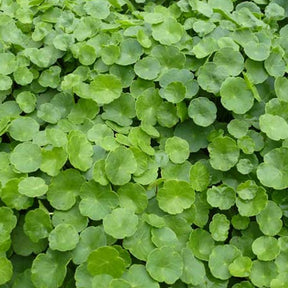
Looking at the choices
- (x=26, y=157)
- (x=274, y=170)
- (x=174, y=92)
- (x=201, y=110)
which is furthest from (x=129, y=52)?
(x=274, y=170)

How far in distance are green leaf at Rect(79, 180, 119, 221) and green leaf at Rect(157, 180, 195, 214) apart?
0.15 m

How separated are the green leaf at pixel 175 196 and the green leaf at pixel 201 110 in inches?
10.4

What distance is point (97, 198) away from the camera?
4.91 ft

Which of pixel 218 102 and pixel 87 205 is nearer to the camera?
pixel 87 205

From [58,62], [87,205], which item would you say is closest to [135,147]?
[87,205]

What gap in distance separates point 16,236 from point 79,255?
0.22 m

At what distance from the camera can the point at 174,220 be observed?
5.07 ft

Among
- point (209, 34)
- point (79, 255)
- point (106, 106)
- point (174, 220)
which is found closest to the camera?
point (79, 255)

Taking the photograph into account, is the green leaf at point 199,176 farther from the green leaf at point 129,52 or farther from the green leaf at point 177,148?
the green leaf at point 129,52

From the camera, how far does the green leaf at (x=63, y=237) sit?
4.64ft

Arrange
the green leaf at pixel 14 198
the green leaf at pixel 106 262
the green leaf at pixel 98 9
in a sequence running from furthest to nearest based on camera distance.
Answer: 1. the green leaf at pixel 98 9
2. the green leaf at pixel 14 198
3. the green leaf at pixel 106 262

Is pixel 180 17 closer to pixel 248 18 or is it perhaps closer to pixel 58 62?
pixel 248 18

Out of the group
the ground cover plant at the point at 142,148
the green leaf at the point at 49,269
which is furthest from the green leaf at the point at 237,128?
the green leaf at the point at 49,269

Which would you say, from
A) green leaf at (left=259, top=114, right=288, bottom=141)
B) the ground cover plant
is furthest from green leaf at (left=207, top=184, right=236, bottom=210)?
green leaf at (left=259, top=114, right=288, bottom=141)
